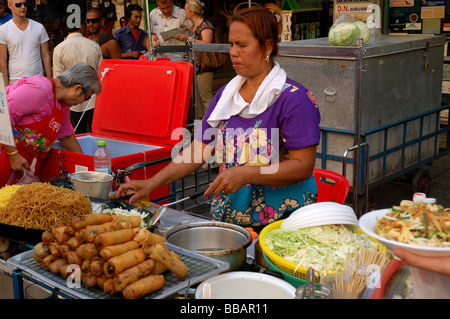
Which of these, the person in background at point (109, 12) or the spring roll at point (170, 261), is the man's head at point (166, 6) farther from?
the spring roll at point (170, 261)

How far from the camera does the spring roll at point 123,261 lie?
1670 millimetres

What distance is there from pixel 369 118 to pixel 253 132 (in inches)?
89.4

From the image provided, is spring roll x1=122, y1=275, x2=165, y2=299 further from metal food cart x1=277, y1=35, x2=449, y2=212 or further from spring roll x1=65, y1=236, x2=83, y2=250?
metal food cart x1=277, y1=35, x2=449, y2=212

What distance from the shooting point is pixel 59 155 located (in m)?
A: 3.87

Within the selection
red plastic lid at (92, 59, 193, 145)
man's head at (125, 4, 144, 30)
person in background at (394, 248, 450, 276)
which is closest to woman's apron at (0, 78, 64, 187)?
red plastic lid at (92, 59, 193, 145)

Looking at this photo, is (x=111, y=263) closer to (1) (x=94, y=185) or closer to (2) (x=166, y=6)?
(1) (x=94, y=185)

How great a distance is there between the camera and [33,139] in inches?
147

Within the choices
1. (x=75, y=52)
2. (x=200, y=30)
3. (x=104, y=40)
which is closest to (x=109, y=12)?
(x=104, y=40)

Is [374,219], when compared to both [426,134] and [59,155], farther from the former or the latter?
[426,134]

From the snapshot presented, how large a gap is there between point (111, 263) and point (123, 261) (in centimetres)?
4

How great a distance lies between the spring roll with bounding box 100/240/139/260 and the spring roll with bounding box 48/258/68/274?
205 mm

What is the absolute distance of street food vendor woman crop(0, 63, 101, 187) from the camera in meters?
3.54

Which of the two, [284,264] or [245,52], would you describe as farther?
[245,52]
